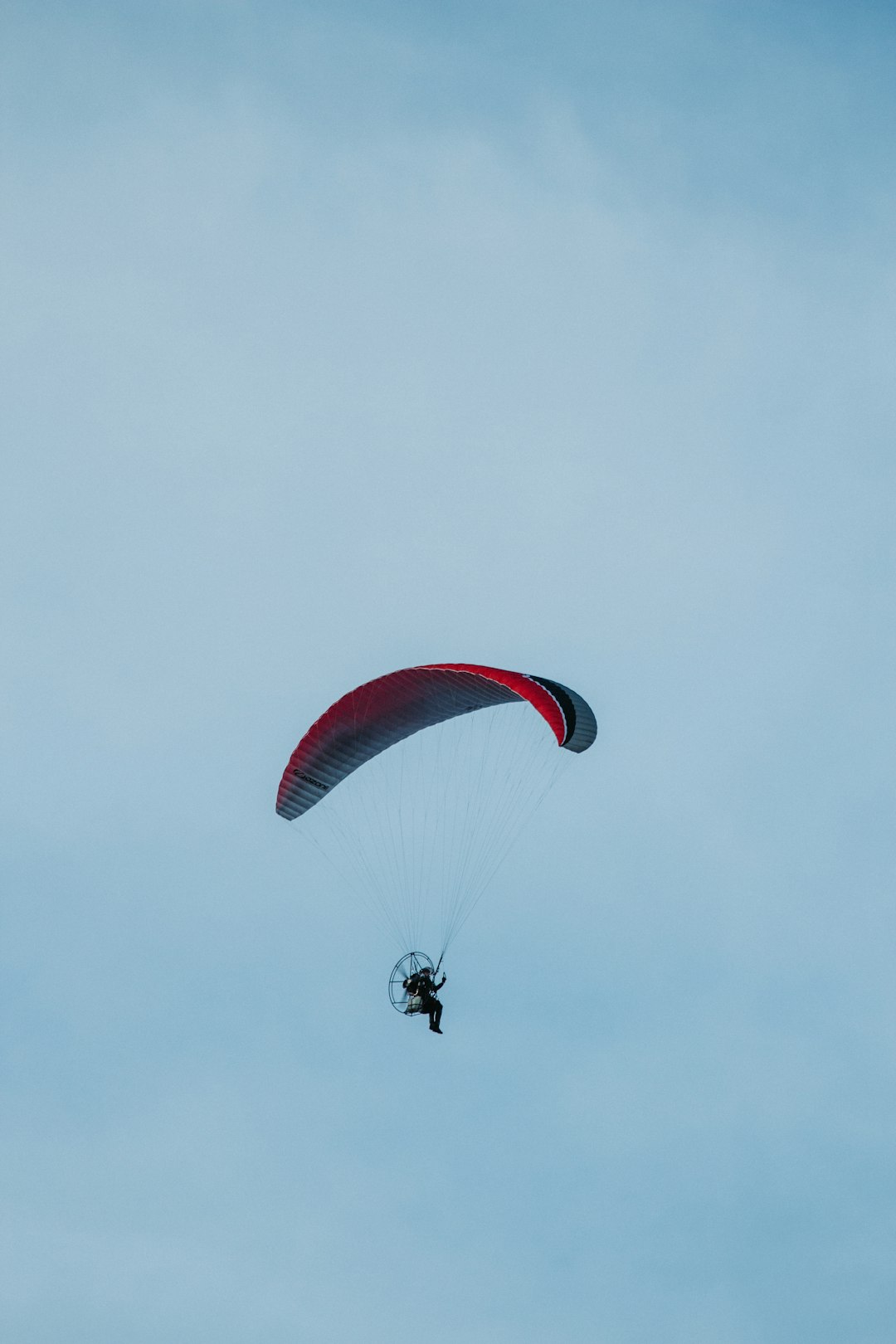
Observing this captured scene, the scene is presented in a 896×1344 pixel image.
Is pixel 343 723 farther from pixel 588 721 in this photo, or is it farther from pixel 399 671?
pixel 588 721

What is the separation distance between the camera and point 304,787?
39.5 metres

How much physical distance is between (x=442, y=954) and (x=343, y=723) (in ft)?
16.7

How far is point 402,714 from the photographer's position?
38.8 meters

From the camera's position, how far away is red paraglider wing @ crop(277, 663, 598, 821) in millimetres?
35500

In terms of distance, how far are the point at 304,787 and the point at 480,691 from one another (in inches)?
182

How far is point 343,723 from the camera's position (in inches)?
1516

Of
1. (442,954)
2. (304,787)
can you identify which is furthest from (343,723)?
(442,954)

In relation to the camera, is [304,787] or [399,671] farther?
[304,787]

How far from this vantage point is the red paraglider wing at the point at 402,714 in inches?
1398

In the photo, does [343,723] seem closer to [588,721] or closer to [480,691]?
[480,691]

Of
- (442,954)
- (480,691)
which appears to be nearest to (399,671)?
(480,691)

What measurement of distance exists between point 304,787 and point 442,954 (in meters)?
4.82

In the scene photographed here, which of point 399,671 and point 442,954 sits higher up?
point 399,671

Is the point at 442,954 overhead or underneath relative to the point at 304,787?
underneath
